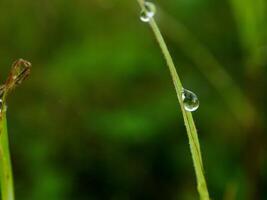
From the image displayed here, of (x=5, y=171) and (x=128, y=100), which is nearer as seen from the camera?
(x=5, y=171)

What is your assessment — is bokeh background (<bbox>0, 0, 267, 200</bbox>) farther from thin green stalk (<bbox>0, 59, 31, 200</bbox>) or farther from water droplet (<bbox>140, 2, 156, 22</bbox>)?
thin green stalk (<bbox>0, 59, 31, 200</bbox>)

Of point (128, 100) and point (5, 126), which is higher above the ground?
point (5, 126)

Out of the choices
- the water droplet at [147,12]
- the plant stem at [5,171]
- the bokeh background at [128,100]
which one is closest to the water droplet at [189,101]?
the water droplet at [147,12]

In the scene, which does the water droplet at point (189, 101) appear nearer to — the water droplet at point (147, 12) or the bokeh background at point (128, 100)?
the water droplet at point (147, 12)

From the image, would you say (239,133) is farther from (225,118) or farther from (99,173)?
(99,173)

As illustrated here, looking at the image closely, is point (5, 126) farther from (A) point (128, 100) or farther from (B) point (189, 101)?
(A) point (128, 100)

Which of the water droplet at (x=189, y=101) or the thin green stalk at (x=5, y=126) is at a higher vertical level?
the thin green stalk at (x=5, y=126)

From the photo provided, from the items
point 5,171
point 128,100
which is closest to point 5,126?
point 5,171

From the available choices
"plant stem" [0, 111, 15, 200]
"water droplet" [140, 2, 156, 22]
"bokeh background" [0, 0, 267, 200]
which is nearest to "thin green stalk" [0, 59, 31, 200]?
"plant stem" [0, 111, 15, 200]

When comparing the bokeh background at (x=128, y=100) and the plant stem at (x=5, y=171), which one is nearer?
the plant stem at (x=5, y=171)
